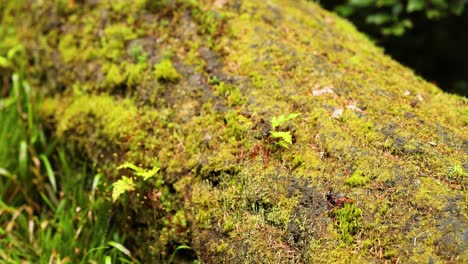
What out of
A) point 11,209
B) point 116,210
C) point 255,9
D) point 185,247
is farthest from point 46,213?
point 255,9

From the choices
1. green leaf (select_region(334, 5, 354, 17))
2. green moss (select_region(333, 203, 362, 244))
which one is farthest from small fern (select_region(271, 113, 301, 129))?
green leaf (select_region(334, 5, 354, 17))

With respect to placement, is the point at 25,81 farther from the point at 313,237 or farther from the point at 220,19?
the point at 313,237

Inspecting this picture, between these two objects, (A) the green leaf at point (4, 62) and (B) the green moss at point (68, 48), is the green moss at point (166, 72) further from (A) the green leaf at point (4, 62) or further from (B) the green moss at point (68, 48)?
(A) the green leaf at point (4, 62)

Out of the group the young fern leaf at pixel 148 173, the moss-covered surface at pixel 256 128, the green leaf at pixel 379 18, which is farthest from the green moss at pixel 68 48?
the green leaf at pixel 379 18

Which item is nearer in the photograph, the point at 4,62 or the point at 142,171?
the point at 142,171

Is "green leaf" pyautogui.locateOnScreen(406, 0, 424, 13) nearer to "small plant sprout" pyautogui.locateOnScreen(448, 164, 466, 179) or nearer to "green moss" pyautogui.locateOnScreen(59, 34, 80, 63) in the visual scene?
"small plant sprout" pyautogui.locateOnScreen(448, 164, 466, 179)

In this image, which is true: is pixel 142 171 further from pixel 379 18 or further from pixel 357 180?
pixel 379 18

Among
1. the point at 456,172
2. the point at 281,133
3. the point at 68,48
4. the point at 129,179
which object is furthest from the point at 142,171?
the point at 456,172
